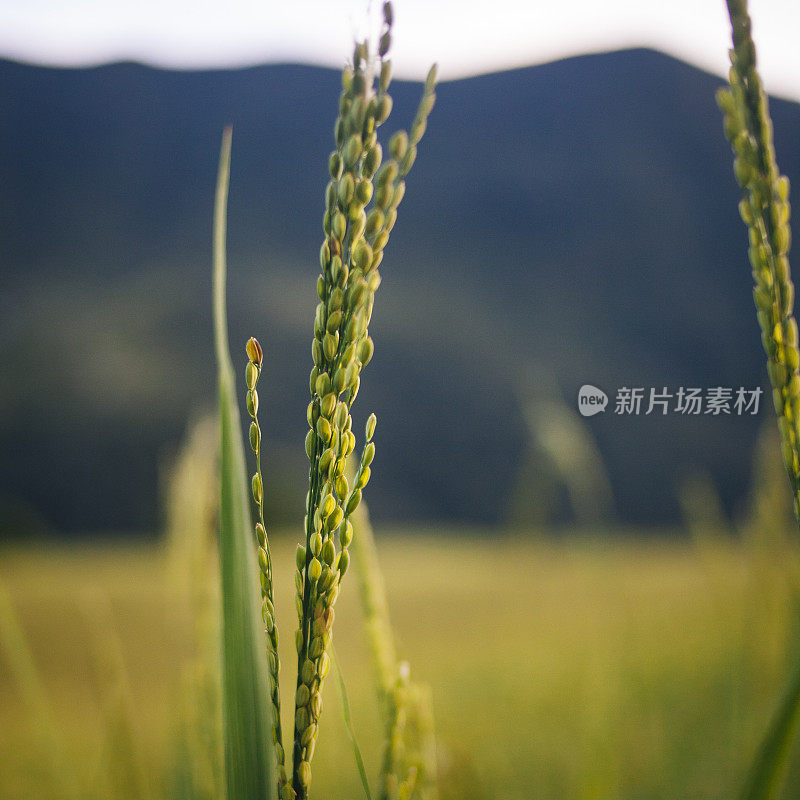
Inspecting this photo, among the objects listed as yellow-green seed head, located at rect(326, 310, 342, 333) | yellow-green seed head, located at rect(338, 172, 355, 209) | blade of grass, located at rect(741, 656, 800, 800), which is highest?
yellow-green seed head, located at rect(338, 172, 355, 209)

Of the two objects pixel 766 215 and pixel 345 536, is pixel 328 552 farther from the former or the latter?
pixel 766 215

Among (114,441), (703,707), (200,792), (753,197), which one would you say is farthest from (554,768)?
(114,441)

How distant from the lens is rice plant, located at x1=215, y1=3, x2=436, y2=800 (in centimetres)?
19

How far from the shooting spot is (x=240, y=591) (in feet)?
0.68

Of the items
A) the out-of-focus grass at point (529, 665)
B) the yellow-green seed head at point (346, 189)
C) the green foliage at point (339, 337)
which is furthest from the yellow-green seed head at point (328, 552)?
the out-of-focus grass at point (529, 665)

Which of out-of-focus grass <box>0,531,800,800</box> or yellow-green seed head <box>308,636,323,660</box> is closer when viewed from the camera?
yellow-green seed head <box>308,636,323,660</box>

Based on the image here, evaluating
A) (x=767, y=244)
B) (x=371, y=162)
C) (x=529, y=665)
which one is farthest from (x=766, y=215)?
(x=529, y=665)

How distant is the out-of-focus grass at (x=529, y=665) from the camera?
1.87 feet

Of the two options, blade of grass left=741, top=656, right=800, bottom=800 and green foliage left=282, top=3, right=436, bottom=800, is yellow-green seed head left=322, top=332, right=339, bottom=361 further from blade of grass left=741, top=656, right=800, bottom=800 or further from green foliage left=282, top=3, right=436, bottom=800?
blade of grass left=741, top=656, right=800, bottom=800

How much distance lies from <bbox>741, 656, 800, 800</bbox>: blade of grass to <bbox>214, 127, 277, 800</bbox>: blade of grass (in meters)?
0.16

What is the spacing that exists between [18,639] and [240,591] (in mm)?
289

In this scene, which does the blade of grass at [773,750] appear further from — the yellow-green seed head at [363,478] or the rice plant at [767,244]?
the yellow-green seed head at [363,478]

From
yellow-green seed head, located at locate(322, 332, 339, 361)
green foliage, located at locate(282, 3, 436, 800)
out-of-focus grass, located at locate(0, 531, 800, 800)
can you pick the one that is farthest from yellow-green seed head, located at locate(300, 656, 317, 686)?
out-of-focus grass, located at locate(0, 531, 800, 800)

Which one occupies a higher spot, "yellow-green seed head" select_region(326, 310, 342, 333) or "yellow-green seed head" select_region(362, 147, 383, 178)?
"yellow-green seed head" select_region(362, 147, 383, 178)
